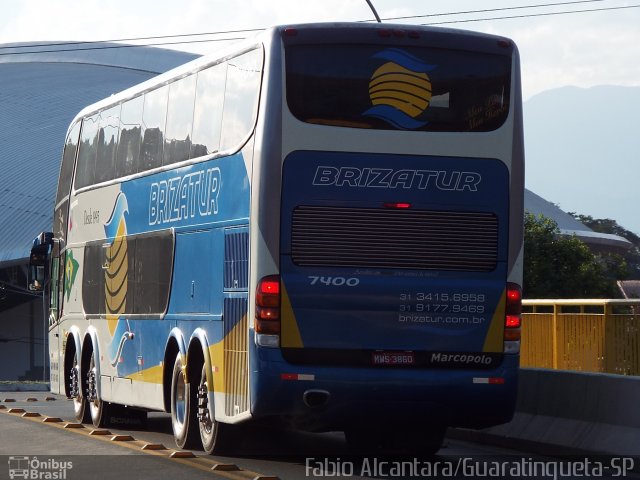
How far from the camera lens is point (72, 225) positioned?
846 inches

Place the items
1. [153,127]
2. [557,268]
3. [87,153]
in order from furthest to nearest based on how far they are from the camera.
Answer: [557,268]
[87,153]
[153,127]

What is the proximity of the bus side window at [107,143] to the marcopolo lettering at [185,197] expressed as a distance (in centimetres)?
218

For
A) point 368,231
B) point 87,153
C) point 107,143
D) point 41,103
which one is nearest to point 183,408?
point 368,231

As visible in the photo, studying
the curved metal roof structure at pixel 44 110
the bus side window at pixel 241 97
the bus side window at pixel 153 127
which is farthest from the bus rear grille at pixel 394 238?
the curved metal roof structure at pixel 44 110

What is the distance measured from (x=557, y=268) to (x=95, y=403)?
93.7 feet

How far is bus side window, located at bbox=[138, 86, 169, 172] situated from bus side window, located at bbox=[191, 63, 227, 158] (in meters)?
1.21

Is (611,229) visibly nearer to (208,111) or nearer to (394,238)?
(208,111)

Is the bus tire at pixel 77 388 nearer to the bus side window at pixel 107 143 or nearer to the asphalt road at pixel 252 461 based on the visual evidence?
the asphalt road at pixel 252 461

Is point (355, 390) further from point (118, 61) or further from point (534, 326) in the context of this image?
point (118, 61)

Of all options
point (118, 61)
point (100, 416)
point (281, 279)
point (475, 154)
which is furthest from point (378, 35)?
point (118, 61)

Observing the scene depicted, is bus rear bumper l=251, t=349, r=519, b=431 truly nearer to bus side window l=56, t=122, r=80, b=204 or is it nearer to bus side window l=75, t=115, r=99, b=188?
bus side window l=75, t=115, r=99, b=188

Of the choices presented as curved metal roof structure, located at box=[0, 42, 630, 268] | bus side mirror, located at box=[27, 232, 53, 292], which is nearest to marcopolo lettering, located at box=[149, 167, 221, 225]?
bus side mirror, located at box=[27, 232, 53, 292]

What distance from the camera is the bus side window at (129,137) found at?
18.0 metres

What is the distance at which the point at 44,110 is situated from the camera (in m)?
70.9
